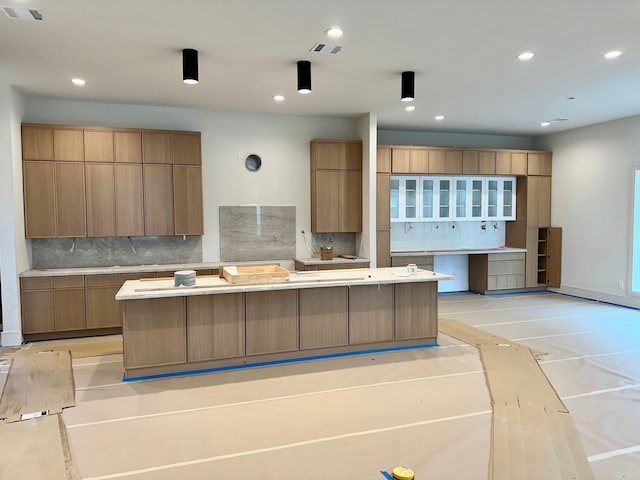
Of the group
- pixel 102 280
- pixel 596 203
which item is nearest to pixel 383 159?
pixel 596 203

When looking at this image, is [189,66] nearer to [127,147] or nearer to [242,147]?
[127,147]

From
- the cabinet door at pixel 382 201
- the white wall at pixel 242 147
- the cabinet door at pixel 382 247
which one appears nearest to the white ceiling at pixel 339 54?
the white wall at pixel 242 147

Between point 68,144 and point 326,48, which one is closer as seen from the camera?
point 326,48

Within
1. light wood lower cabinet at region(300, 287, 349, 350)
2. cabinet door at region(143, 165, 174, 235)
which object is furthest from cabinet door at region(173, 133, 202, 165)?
light wood lower cabinet at region(300, 287, 349, 350)

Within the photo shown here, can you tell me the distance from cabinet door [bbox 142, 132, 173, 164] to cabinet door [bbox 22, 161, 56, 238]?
3.67ft

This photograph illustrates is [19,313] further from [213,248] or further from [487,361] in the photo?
[487,361]

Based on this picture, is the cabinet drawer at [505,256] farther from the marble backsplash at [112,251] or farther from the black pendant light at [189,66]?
the black pendant light at [189,66]

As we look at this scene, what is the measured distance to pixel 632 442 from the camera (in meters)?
3.02

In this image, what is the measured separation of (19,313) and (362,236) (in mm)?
4575

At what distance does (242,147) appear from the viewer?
270 inches

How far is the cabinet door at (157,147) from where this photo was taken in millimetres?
6109

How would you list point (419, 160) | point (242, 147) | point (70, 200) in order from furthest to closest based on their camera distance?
point (419, 160)
point (242, 147)
point (70, 200)

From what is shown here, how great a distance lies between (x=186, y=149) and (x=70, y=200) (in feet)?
5.20

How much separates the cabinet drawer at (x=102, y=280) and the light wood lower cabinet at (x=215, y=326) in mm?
2024
